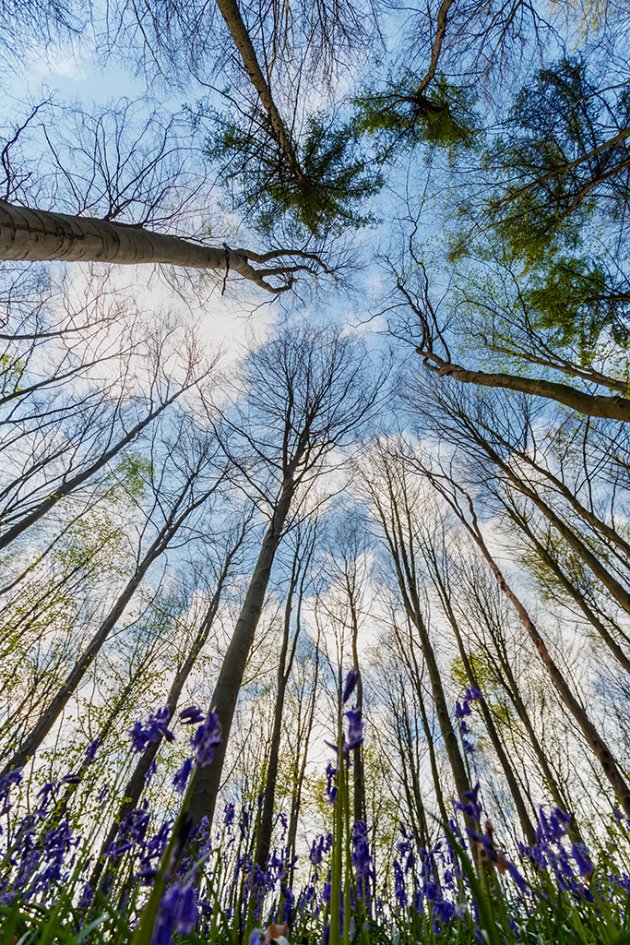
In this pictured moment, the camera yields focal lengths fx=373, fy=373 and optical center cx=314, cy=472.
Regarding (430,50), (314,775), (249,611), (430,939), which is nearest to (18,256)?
(249,611)

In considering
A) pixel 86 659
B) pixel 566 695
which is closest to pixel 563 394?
pixel 566 695

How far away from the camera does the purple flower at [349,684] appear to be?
3.27 feet

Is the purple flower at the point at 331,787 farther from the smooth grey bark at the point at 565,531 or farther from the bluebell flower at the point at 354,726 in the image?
the smooth grey bark at the point at 565,531

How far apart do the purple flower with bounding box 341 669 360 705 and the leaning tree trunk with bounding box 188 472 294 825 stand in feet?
3.40

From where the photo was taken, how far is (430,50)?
509cm

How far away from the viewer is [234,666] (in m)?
3.35

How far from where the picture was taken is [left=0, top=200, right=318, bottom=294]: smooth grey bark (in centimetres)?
263

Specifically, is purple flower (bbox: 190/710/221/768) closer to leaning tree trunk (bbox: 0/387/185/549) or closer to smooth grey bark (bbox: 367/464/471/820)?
smooth grey bark (bbox: 367/464/471/820)

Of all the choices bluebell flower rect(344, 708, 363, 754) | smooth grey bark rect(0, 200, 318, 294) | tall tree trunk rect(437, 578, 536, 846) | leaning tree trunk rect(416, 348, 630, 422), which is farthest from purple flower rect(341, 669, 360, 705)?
tall tree trunk rect(437, 578, 536, 846)

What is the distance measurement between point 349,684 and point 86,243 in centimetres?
379

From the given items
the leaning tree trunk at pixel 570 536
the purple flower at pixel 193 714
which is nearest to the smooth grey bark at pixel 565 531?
the leaning tree trunk at pixel 570 536

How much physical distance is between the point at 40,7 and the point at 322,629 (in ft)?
39.8

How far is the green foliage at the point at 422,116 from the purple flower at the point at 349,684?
24.7 feet

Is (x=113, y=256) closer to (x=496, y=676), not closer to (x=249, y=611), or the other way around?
(x=249, y=611)
